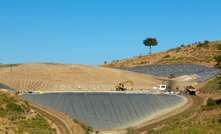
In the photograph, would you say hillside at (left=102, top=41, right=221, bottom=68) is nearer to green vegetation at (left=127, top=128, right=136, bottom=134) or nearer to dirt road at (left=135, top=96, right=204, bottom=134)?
dirt road at (left=135, top=96, right=204, bottom=134)

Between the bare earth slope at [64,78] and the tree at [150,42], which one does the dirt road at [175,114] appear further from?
the tree at [150,42]

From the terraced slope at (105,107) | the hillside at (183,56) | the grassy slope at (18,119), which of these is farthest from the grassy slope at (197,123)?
the hillside at (183,56)

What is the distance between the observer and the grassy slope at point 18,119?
6100 centimetres

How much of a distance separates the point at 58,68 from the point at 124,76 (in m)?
15.4

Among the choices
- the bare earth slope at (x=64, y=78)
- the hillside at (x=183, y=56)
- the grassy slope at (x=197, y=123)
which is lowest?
the grassy slope at (x=197, y=123)

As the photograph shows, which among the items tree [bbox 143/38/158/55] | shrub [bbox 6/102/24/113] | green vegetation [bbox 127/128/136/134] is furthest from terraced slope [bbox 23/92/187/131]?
tree [bbox 143/38/158/55]

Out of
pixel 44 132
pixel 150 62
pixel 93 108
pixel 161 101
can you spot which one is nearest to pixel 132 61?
pixel 150 62

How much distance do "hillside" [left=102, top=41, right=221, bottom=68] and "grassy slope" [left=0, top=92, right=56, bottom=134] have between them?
3589 inches

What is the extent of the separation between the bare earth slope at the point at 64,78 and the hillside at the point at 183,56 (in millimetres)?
33745

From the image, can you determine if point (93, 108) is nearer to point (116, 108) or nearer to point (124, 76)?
point (116, 108)

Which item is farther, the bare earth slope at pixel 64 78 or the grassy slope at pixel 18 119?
the bare earth slope at pixel 64 78

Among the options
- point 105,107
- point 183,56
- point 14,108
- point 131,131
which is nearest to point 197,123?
point 131,131

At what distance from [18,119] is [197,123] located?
2280 centimetres

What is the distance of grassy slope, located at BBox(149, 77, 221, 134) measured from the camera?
67.2m
